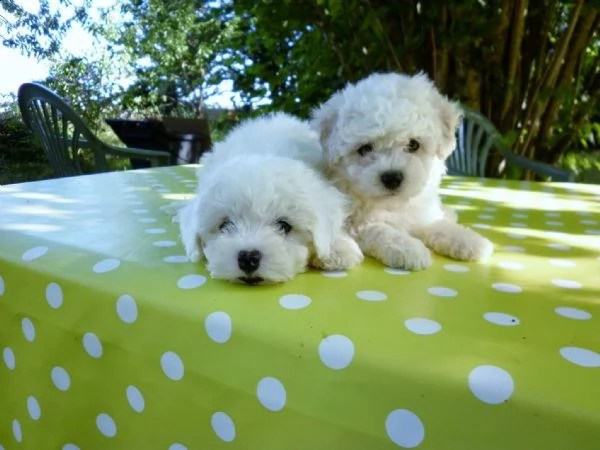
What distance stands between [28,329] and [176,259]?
1.09 ft

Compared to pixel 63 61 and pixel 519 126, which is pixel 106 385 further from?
pixel 63 61

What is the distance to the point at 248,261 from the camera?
1043mm

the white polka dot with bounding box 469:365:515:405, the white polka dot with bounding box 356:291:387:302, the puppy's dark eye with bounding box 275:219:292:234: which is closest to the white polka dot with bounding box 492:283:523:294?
the white polka dot with bounding box 356:291:387:302

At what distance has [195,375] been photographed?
84cm

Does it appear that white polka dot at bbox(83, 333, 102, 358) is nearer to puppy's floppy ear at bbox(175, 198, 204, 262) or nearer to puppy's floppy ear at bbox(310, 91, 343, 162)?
puppy's floppy ear at bbox(175, 198, 204, 262)

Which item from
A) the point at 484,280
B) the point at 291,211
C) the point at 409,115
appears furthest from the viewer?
the point at 409,115

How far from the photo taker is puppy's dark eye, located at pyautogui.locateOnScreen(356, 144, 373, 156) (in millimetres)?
1566

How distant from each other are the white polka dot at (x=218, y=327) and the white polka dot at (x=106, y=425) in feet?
0.96

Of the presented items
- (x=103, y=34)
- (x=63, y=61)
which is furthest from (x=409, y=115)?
(x=103, y=34)

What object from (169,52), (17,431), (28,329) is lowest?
(17,431)

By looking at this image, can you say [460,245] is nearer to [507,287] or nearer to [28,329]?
[507,287]

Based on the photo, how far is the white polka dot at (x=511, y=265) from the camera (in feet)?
3.87

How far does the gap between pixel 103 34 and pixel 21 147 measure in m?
2.20

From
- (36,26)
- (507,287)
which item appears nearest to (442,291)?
(507,287)
